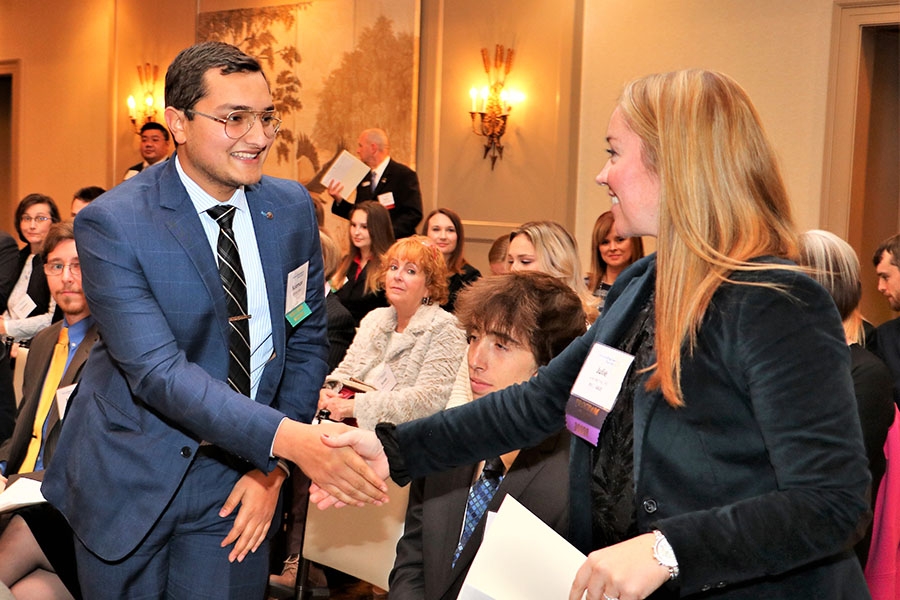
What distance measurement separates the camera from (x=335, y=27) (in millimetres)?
8477

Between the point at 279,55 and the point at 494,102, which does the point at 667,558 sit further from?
the point at 279,55

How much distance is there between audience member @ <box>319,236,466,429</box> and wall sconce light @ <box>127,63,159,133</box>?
6.29 m

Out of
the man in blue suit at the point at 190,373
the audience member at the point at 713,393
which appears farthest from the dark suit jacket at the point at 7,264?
the audience member at the point at 713,393

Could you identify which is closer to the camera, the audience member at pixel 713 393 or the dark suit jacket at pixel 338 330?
the audience member at pixel 713 393

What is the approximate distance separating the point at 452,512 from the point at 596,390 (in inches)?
33.7

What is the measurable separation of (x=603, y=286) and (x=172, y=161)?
11.3 feet

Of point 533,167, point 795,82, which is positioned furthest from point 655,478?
point 533,167

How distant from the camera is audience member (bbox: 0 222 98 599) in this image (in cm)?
279

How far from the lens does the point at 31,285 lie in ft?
19.6

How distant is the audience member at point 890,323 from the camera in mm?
3865

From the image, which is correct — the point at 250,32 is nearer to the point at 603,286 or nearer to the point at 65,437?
the point at 603,286

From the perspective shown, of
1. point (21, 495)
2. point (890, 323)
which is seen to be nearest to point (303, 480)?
point (21, 495)

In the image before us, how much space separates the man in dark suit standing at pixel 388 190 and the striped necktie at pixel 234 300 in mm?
4843

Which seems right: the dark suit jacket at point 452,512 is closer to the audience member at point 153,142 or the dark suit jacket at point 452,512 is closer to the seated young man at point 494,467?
the seated young man at point 494,467
